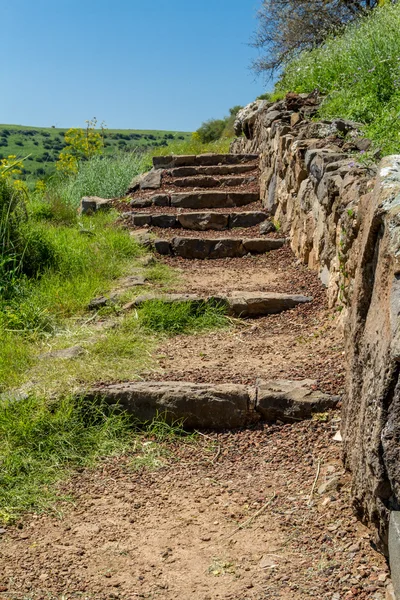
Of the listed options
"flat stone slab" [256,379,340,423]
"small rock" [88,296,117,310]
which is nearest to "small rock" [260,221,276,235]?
"small rock" [88,296,117,310]

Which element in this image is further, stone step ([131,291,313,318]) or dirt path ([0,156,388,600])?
stone step ([131,291,313,318])

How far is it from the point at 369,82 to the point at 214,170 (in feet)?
11.6

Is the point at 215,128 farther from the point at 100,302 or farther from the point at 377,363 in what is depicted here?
the point at 377,363

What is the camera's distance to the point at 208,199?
844 cm

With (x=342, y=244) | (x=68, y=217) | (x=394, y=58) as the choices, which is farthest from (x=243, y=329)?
(x=68, y=217)

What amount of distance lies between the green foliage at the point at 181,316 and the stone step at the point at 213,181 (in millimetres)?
4259

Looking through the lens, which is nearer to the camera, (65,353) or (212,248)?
(65,353)

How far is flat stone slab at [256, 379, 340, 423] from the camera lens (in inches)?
137

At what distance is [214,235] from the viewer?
7.53 metres

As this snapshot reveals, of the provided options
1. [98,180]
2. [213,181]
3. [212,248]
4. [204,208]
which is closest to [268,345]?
[212,248]

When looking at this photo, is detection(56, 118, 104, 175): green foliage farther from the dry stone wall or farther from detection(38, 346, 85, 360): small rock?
detection(38, 346, 85, 360): small rock

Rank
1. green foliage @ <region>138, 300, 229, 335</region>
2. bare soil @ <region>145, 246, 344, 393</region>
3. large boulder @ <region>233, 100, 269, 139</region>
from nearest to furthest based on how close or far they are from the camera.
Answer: bare soil @ <region>145, 246, 344, 393</region> < green foliage @ <region>138, 300, 229, 335</region> < large boulder @ <region>233, 100, 269, 139</region>

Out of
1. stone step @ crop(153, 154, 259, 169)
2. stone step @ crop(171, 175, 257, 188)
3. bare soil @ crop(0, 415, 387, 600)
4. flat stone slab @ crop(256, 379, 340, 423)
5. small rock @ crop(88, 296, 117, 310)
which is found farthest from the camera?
stone step @ crop(153, 154, 259, 169)

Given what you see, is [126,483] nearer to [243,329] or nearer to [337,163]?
[243,329]
